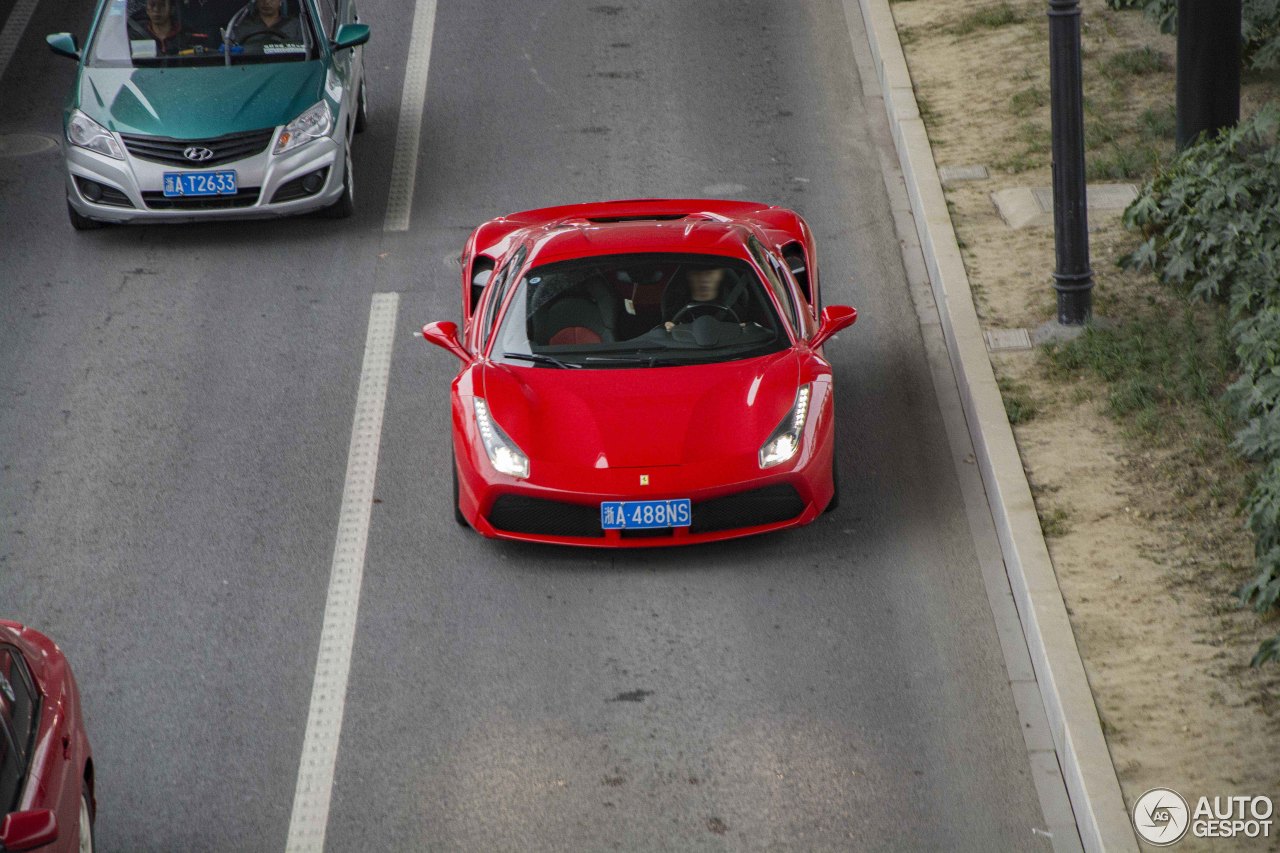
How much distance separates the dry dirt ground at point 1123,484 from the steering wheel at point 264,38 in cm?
506

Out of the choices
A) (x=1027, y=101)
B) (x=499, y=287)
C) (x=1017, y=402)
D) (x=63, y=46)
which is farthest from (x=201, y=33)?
(x=1017, y=402)

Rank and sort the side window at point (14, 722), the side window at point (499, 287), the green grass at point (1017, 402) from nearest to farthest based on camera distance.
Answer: the side window at point (14, 722), the side window at point (499, 287), the green grass at point (1017, 402)

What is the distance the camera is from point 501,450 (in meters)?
7.95

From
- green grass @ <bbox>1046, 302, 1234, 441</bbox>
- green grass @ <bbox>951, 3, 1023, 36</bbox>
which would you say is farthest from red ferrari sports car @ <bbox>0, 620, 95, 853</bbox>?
green grass @ <bbox>951, 3, 1023, 36</bbox>

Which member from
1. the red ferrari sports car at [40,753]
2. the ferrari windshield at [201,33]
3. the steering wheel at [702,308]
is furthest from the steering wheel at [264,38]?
the red ferrari sports car at [40,753]

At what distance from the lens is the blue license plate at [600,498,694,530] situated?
7734mm

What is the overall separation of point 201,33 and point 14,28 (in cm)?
478

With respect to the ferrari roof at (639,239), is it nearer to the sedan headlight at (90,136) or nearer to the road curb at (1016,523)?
the road curb at (1016,523)

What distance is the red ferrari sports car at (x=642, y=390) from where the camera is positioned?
7824mm

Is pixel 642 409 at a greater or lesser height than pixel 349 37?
lesser

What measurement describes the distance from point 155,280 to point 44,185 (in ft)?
6.93

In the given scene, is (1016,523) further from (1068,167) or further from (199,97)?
(199,97)

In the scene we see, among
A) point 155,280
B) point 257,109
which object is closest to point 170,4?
point 257,109

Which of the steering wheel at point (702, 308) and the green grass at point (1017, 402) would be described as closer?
the steering wheel at point (702, 308)
